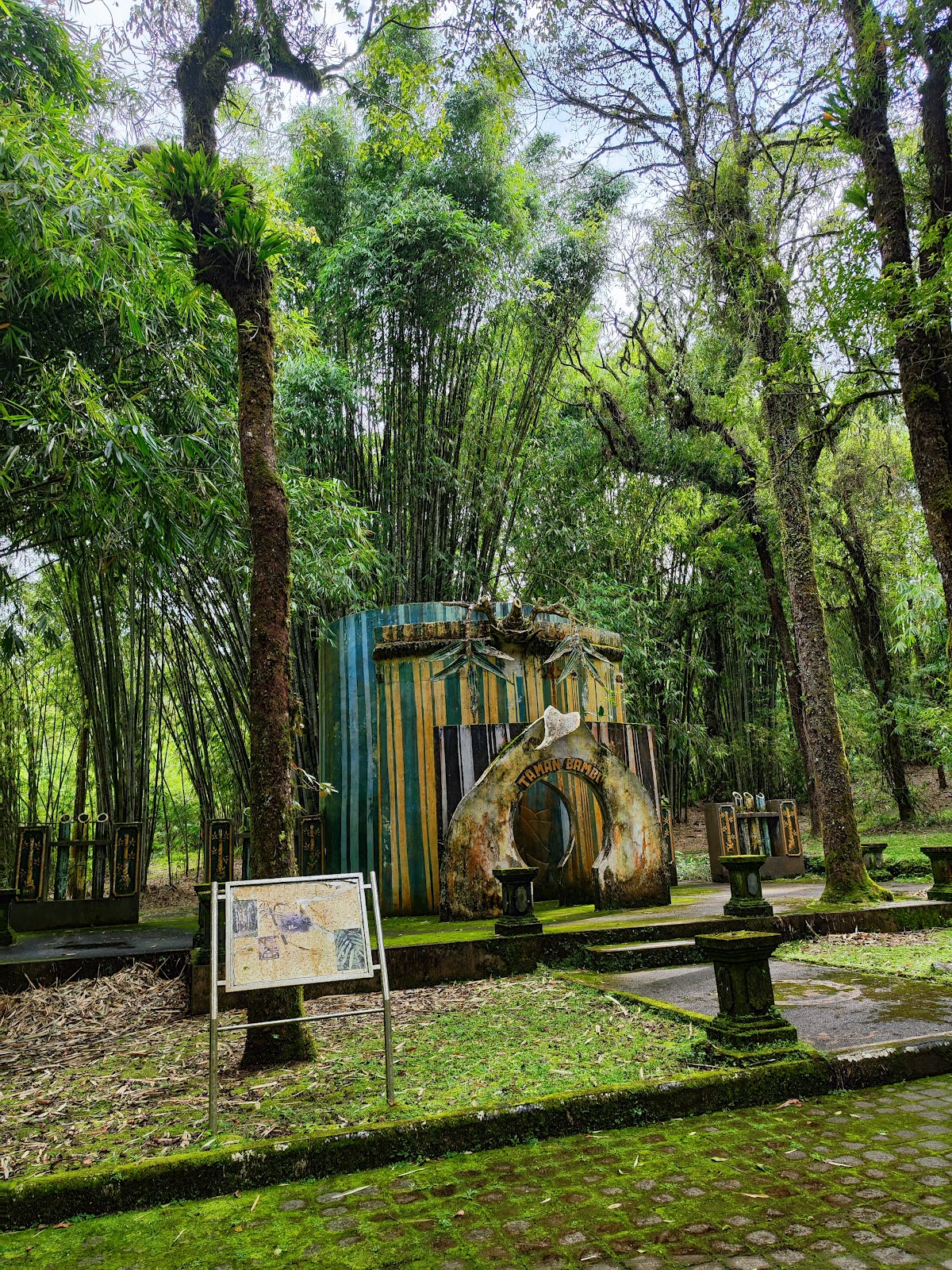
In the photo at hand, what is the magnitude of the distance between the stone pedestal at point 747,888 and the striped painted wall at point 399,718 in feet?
6.81

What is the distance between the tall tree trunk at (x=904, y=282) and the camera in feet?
15.2

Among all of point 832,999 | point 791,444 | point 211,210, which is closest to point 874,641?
point 791,444

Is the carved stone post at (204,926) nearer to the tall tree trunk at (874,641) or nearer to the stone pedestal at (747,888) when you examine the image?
the stone pedestal at (747,888)

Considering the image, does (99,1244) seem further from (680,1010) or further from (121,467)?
(121,467)

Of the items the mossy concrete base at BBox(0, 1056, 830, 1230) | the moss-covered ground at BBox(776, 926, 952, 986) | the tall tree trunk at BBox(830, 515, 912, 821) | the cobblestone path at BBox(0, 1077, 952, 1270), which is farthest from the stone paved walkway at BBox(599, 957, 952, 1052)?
the tall tree trunk at BBox(830, 515, 912, 821)

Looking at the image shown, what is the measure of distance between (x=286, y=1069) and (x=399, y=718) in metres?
4.04

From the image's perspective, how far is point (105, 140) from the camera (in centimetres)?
541

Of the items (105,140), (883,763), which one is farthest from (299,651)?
(883,763)

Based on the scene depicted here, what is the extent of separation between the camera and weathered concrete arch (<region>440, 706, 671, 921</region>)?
5.97 metres

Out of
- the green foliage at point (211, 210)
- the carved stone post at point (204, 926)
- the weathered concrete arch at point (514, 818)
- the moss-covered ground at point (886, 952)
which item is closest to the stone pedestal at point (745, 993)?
the moss-covered ground at point (886, 952)

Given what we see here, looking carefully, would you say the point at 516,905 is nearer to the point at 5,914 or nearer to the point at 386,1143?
the point at 386,1143

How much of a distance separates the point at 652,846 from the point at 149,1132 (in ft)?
15.1

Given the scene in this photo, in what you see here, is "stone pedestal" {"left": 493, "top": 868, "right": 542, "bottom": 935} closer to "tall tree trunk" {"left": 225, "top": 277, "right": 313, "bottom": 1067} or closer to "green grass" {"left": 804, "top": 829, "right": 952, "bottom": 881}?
"tall tree trunk" {"left": 225, "top": 277, "right": 313, "bottom": 1067}

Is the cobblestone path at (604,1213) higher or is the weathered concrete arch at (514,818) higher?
the weathered concrete arch at (514,818)
